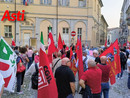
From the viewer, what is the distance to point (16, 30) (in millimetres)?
27000

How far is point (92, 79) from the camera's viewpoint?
164 inches

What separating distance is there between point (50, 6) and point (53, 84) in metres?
25.8

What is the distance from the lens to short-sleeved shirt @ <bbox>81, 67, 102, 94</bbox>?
4.17 meters

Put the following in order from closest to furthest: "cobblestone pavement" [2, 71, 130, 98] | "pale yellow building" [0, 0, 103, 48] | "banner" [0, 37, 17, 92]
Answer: "banner" [0, 37, 17, 92], "cobblestone pavement" [2, 71, 130, 98], "pale yellow building" [0, 0, 103, 48]

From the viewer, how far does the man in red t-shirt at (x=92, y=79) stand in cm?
417

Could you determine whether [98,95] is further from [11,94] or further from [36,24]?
[36,24]

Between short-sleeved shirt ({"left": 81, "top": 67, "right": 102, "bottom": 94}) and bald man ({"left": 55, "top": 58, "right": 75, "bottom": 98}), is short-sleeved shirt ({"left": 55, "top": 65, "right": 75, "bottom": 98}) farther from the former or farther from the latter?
short-sleeved shirt ({"left": 81, "top": 67, "right": 102, "bottom": 94})

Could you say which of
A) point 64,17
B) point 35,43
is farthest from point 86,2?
point 35,43

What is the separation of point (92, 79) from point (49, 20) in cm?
2492

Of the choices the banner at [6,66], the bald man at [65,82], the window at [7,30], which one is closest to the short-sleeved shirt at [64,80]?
the bald man at [65,82]

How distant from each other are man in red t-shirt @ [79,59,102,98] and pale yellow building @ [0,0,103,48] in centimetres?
2307

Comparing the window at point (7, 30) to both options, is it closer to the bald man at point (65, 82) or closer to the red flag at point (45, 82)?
the bald man at point (65, 82)

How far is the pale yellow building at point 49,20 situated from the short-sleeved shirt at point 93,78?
23086 mm

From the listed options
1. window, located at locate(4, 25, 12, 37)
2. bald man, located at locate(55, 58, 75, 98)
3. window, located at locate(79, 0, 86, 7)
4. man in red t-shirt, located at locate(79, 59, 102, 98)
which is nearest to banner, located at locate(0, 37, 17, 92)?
bald man, located at locate(55, 58, 75, 98)
